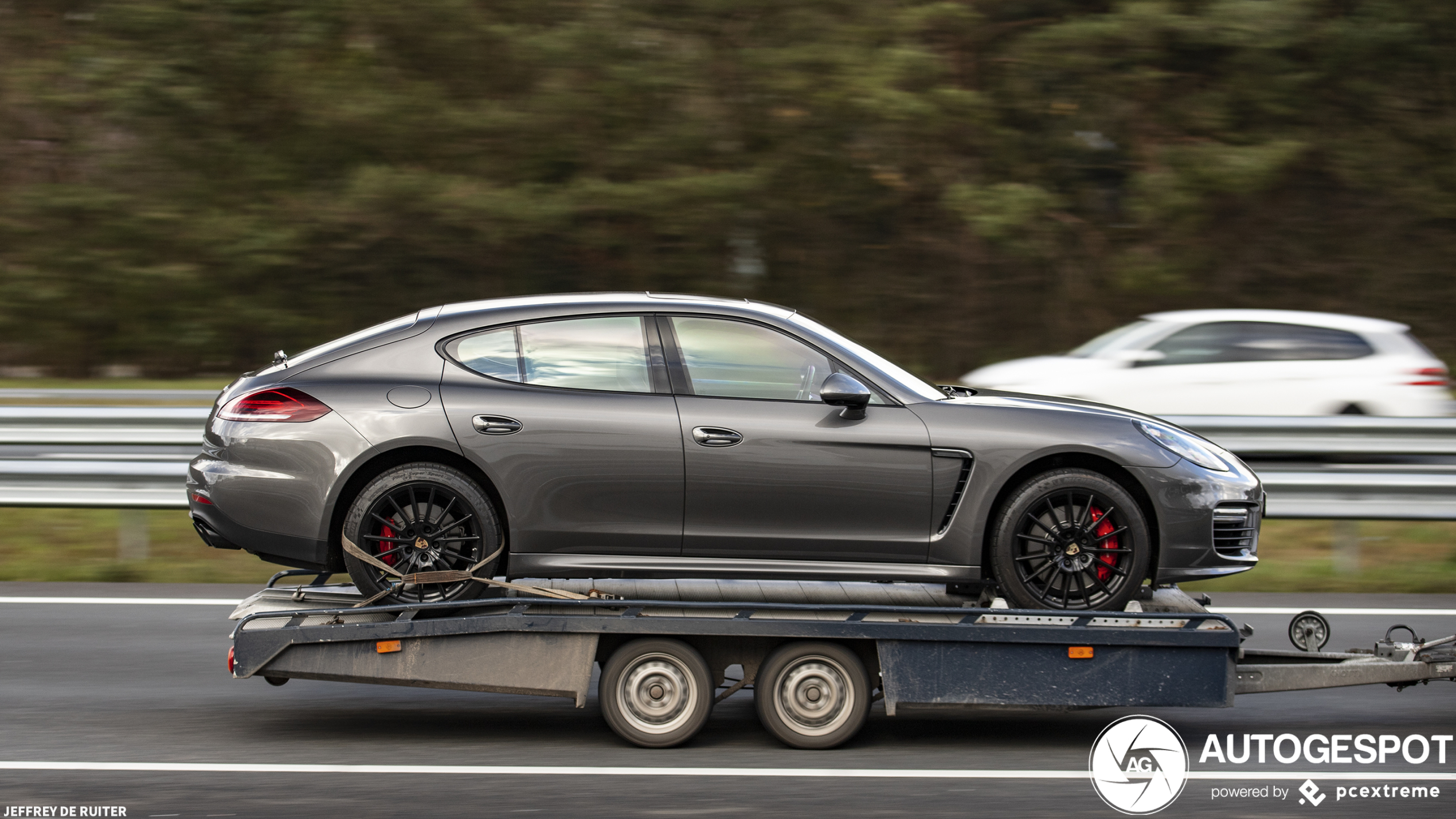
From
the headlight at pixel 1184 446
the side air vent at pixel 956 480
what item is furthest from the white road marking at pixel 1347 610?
the side air vent at pixel 956 480

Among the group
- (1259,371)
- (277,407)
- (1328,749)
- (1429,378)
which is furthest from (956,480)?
(1429,378)

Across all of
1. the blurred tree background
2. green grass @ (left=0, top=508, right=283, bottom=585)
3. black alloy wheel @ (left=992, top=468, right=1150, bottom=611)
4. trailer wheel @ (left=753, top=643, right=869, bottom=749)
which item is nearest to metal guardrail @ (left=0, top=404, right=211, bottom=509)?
green grass @ (left=0, top=508, right=283, bottom=585)

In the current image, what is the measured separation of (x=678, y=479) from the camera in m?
5.91

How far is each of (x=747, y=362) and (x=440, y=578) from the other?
1.57 m

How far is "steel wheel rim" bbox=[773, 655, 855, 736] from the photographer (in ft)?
18.9

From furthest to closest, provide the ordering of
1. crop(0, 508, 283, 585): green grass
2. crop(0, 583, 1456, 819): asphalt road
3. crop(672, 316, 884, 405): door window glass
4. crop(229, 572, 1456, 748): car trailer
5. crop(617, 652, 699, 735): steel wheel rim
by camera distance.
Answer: crop(0, 508, 283, 585): green grass < crop(672, 316, 884, 405): door window glass < crop(617, 652, 699, 735): steel wheel rim < crop(229, 572, 1456, 748): car trailer < crop(0, 583, 1456, 819): asphalt road

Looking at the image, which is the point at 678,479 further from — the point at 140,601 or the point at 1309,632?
the point at 140,601

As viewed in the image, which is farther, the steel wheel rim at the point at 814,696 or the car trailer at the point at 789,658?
the steel wheel rim at the point at 814,696

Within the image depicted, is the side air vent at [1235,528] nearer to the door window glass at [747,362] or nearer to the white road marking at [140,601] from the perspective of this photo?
the door window glass at [747,362]

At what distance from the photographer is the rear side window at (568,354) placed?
6.08 m

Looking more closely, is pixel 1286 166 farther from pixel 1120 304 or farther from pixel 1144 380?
pixel 1144 380

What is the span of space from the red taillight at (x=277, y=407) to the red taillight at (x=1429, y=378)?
10414 mm

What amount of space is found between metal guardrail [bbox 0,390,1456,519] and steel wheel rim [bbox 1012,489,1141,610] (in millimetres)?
3086

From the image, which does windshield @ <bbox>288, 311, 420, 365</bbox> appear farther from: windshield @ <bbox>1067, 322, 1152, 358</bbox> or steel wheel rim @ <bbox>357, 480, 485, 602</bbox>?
windshield @ <bbox>1067, 322, 1152, 358</bbox>
